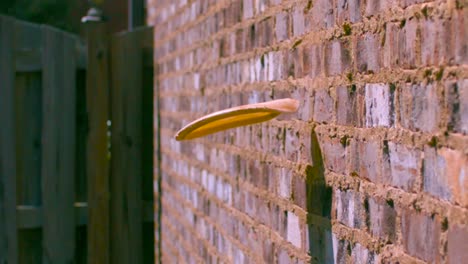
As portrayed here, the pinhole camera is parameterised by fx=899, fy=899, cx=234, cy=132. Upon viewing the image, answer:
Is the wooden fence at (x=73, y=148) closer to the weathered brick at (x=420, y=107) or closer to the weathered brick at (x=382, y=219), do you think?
the weathered brick at (x=382, y=219)

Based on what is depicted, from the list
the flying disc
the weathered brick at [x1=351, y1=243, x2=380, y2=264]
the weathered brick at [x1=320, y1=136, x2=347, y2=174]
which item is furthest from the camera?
the flying disc

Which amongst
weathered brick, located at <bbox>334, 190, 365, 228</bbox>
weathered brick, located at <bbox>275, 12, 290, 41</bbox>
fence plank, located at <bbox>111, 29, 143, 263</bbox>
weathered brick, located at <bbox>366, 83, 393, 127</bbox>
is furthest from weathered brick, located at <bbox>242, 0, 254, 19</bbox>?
fence plank, located at <bbox>111, 29, 143, 263</bbox>

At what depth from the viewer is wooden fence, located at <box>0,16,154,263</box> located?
18.3 feet

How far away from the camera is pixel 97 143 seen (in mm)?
5738

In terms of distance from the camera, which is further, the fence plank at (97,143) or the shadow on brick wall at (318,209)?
the fence plank at (97,143)

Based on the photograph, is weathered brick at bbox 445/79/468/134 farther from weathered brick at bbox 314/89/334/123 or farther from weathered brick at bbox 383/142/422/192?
weathered brick at bbox 314/89/334/123

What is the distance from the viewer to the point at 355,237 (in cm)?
221

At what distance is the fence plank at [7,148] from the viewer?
5.55 meters

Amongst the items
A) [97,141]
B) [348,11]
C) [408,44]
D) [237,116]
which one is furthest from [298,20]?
[97,141]

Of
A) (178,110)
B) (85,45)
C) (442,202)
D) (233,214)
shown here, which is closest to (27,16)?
(85,45)

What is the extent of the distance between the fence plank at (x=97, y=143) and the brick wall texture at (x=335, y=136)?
4.99 feet

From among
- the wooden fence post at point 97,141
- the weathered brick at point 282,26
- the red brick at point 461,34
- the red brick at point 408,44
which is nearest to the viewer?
the red brick at point 461,34

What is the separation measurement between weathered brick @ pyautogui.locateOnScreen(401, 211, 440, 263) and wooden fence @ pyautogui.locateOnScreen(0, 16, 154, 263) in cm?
403

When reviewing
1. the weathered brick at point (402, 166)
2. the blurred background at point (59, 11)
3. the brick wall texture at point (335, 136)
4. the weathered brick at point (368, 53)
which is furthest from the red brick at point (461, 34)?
the blurred background at point (59, 11)
